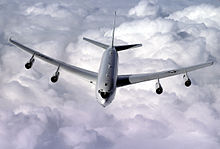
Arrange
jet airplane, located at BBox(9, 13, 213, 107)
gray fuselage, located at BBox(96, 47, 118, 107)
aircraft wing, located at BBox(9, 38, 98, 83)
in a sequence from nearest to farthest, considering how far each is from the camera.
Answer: gray fuselage, located at BBox(96, 47, 118, 107) → jet airplane, located at BBox(9, 13, 213, 107) → aircraft wing, located at BBox(9, 38, 98, 83)

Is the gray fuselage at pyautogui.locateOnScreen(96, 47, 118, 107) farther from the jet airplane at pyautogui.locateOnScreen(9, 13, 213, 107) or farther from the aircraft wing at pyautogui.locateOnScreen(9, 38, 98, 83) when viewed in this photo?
the aircraft wing at pyautogui.locateOnScreen(9, 38, 98, 83)

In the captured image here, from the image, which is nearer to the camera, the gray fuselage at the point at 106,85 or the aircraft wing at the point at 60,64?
the gray fuselage at the point at 106,85

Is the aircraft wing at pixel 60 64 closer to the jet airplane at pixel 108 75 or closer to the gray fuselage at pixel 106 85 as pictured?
the jet airplane at pixel 108 75

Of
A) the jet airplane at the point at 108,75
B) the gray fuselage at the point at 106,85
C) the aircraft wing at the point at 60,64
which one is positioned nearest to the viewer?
the gray fuselage at the point at 106,85

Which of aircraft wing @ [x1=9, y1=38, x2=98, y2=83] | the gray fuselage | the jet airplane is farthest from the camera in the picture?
aircraft wing @ [x1=9, y1=38, x2=98, y2=83]

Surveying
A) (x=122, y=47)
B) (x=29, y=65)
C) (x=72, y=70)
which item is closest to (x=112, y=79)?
(x=72, y=70)

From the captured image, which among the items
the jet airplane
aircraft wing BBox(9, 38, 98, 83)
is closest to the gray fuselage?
the jet airplane

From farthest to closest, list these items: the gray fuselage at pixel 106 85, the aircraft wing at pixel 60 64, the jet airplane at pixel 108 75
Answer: the aircraft wing at pixel 60 64, the jet airplane at pixel 108 75, the gray fuselage at pixel 106 85

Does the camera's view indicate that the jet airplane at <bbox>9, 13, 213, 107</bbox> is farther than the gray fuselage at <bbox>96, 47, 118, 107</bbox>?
Yes

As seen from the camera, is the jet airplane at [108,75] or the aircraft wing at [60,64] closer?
the jet airplane at [108,75]

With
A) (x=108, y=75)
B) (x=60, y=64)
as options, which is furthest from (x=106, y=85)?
(x=60, y=64)

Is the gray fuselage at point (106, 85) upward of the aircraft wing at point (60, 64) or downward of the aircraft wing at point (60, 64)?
downward

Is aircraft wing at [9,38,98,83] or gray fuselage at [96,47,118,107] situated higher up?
aircraft wing at [9,38,98,83]

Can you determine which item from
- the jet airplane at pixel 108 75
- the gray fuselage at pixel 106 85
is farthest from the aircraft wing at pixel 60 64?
the gray fuselage at pixel 106 85
